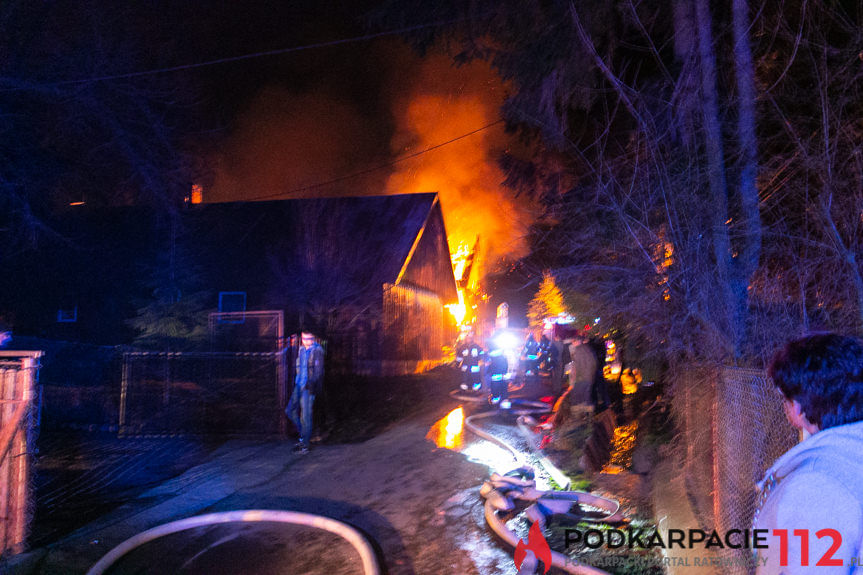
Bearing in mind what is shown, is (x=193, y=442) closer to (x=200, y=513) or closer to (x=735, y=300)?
(x=200, y=513)

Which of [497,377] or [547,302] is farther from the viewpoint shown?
[497,377]

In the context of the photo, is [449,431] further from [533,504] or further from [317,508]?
[533,504]

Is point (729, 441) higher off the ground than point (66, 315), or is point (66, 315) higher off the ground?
point (66, 315)

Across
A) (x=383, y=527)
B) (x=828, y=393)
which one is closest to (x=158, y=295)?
(x=383, y=527)

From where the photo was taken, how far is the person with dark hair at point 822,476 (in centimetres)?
131

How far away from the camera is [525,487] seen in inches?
222

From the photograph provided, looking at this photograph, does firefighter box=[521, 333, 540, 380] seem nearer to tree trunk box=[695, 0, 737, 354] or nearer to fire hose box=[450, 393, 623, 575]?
fire hose box=[450, 393, 623, 575]

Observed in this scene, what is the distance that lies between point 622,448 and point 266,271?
1489 cm

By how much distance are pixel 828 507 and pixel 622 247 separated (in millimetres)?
5220

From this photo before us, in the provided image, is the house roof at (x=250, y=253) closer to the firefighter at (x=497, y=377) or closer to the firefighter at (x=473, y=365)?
the firefighter at (x=473, y=365)

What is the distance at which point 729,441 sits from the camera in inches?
153

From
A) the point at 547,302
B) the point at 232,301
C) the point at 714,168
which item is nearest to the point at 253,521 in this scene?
the point at 714,168

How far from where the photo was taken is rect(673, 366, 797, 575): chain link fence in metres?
2.99

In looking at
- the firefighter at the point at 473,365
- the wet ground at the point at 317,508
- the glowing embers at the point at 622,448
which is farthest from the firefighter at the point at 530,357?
the glowing embers at the point at 622,448
